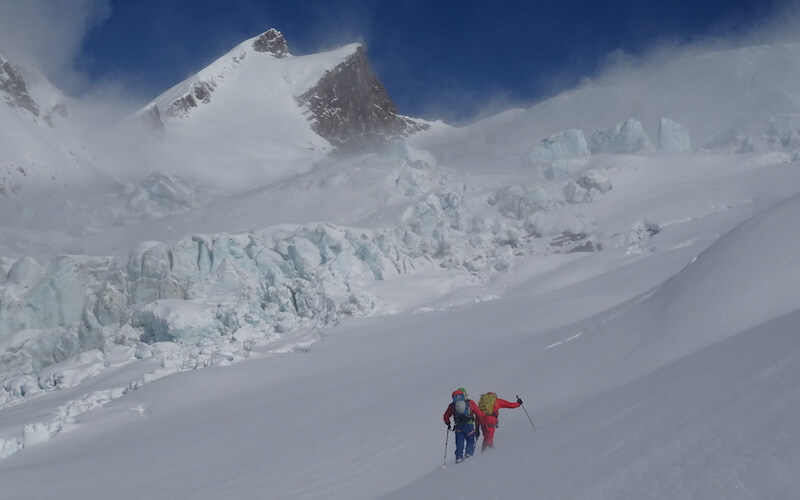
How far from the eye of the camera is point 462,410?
22.6 ft

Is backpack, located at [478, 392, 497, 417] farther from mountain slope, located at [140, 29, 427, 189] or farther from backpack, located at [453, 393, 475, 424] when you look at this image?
mountain slope, located at [140, 29, 427, 189]

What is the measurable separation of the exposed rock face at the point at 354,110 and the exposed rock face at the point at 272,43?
10.4m

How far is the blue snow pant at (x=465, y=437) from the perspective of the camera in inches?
267

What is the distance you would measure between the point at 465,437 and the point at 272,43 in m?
105

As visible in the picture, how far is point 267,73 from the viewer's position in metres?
98.2

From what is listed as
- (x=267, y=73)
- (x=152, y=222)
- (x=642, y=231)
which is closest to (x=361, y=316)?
(x=642, y=231)

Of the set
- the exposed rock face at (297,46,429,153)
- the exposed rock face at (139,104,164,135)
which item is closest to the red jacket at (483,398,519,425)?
the exposed rock face at (139,104,164,135)

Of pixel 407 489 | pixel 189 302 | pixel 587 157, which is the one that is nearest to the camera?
pixel 407 489

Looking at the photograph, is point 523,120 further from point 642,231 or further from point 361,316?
point 361,316

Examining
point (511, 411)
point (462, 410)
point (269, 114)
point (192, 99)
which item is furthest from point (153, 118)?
point (462, 410)

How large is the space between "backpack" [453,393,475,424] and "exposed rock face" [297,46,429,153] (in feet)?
272

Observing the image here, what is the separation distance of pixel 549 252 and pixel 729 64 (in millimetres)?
32626

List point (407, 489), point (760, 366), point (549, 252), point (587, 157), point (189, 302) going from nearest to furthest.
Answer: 1. point (760, 366)
2. point (407, 489)
3. point (189, 302)
4. point (549, 252)
5. point (587, 157)

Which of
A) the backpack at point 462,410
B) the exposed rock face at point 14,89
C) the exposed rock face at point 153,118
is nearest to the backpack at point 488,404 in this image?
the backpack at point 462,410
